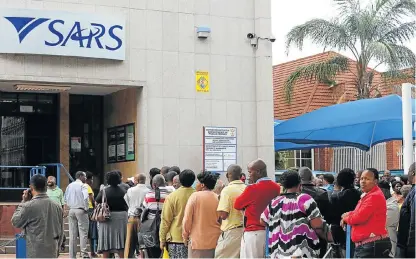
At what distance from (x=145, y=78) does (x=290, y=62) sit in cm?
1691

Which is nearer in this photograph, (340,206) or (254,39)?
(340,206)

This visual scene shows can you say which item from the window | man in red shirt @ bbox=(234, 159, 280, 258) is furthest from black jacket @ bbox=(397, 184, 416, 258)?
the window

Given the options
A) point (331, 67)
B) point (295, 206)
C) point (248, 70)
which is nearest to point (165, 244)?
point (295, 206)

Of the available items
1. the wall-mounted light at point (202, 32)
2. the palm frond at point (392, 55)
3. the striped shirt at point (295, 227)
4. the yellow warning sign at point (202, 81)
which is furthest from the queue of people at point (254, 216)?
the palm frond at point (392, 55)

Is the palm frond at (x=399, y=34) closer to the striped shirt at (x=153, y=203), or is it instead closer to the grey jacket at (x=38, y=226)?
the striped shirt at (x=153, y=203)

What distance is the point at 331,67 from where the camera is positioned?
85.6 feet

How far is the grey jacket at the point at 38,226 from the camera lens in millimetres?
10133

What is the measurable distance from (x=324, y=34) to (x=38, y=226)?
17447 mm

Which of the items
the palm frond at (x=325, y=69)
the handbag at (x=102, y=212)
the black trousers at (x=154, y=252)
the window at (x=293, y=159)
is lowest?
the black trousers at (x=154, y=252)

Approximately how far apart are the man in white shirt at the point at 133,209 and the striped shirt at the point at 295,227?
14.8 ft

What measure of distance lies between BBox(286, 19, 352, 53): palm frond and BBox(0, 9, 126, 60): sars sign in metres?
8.39

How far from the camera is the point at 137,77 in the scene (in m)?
19.8

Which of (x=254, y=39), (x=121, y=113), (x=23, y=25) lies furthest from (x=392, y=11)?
(x=23, y=25)

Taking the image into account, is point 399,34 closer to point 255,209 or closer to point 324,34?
point 324,34
